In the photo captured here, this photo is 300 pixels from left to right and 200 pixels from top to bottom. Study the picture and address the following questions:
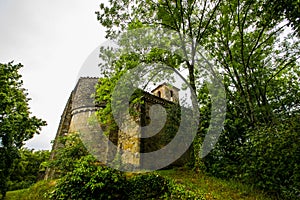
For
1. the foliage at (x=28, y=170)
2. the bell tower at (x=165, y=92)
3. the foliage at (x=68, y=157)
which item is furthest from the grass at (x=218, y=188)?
the foliage at (x=28, y=170)

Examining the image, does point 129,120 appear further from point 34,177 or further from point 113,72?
point 34,177

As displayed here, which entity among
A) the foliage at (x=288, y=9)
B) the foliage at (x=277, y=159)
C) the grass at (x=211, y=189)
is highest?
the foliage at (x=288, y=9)

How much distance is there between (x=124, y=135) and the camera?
46.1ft

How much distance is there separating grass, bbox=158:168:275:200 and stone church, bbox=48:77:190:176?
10.8 ft

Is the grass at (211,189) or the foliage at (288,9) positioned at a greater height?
the foliage at (288,9)

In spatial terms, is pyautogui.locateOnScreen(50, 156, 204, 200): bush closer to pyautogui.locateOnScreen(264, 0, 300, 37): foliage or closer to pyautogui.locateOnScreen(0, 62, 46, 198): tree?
pyautogui.locateOnScreen(0, 62, 46, 198): tree

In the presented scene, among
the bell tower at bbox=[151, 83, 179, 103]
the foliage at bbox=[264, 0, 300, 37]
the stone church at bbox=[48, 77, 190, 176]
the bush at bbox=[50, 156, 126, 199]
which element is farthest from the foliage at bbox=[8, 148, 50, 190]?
the foliage at bbox=[264, 0, 300, 37]

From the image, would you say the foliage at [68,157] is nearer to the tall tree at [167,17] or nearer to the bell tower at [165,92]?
the tall tree at [167,17]

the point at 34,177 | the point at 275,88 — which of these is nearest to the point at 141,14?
the point at 275,88

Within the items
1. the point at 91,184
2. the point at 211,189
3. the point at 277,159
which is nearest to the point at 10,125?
the point at 91,184

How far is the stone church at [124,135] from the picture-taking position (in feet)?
39.8

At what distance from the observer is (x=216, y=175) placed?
9.95m

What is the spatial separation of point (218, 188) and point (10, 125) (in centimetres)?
1014

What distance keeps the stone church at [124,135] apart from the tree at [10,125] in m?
1.78
